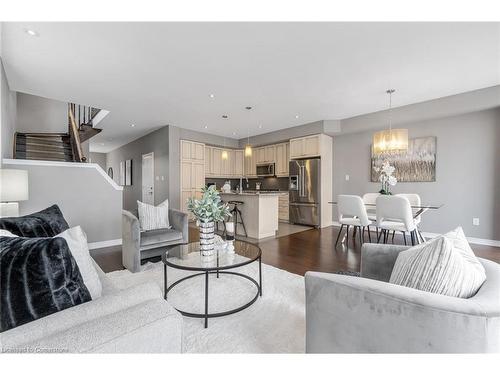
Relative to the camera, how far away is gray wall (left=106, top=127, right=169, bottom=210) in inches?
232

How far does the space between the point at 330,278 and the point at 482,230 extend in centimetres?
466

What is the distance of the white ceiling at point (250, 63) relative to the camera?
2150 mm

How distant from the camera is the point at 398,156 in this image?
185 inches

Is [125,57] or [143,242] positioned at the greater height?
[125,57]

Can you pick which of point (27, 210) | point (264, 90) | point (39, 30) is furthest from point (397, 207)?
point (27, 210)

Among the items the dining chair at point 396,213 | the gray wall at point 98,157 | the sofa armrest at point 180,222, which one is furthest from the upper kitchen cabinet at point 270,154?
the gray wall at point 98,157

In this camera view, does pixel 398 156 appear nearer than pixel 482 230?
No

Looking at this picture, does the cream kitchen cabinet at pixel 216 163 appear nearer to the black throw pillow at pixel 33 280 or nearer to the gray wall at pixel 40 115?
the gray wall at pixel 40 115

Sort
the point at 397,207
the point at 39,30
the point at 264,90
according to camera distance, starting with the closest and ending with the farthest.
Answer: the point at 39,30, the point at 397,207, the point at 264,90

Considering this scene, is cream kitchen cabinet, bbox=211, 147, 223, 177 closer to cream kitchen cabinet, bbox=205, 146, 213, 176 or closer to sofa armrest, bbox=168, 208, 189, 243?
cream kitchen cabinet, bbox=205, 146, 213, 176

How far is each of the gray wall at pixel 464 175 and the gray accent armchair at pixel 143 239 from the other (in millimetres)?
4355

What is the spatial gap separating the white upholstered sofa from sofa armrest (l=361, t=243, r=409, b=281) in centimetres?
132

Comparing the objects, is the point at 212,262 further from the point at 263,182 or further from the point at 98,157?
the point at 98,157
